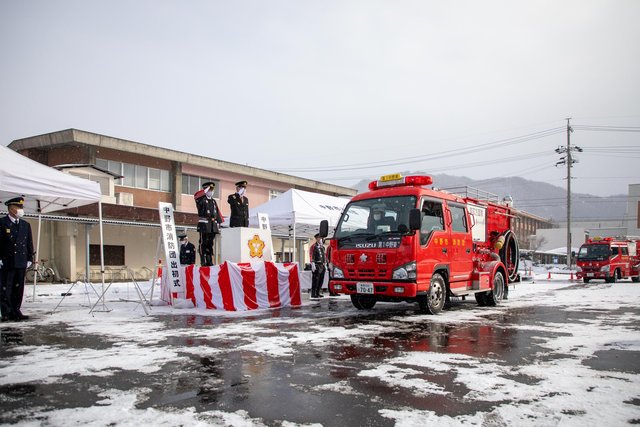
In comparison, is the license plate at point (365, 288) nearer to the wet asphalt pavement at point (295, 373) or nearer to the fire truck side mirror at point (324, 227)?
the wet asphalt pavement at point (295, 373)

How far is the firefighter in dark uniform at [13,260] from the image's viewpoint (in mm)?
8684

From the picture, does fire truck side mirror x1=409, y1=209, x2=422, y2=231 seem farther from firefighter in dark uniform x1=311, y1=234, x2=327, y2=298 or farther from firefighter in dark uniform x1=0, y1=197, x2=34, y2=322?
firefighter in dark uniform x1=0, y1=197, x2=34, y2=322

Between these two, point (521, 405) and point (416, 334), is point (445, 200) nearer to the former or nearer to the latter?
point (416, 334)

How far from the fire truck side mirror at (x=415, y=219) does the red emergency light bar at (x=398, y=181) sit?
1.23m

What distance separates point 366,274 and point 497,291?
479 cm

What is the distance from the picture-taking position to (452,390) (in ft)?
14.1

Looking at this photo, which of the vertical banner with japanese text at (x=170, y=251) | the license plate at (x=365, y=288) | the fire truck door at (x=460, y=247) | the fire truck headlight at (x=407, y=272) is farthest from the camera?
the vertical banner with japanese text at (x=170, y=251)

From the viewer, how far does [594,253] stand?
24.6 m

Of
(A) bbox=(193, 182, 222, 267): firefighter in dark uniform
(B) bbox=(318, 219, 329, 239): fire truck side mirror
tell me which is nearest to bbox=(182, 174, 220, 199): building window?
(A) bbox=(193, 182, 222, 267): firefighter in dark uniform

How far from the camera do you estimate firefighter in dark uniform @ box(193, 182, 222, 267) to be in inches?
465

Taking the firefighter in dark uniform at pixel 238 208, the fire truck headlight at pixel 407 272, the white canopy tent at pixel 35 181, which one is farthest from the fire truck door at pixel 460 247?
the white canopy tent at pixel 35 181

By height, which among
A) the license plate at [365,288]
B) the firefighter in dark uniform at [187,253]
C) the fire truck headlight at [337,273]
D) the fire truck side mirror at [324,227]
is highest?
the fire truck side mirror at [324,227]

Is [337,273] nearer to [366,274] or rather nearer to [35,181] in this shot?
[366,274]

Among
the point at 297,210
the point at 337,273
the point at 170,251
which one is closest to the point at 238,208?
the point at 170,251
